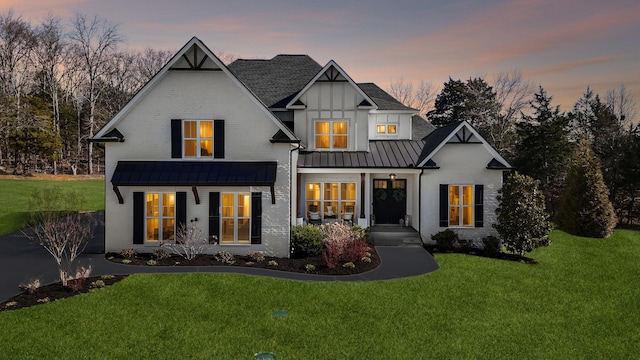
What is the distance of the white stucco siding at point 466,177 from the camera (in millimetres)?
17875

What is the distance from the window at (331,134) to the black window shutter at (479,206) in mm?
7107

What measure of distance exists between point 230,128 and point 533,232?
550 inches

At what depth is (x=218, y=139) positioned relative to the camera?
15.6m

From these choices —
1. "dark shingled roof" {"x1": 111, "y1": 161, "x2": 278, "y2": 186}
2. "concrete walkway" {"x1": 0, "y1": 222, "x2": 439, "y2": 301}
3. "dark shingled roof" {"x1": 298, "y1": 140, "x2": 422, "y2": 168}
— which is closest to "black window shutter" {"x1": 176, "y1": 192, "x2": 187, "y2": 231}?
"dark shingled roof" {"x1": 111, "y1": 161, "x2": 278, "y2": 186}

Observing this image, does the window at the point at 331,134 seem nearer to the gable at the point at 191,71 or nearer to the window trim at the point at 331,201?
the window trim at the point at 331,201

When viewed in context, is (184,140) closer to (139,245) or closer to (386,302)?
(139,245)

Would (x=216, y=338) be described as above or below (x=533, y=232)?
below

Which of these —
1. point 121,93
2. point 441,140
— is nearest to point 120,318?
point 441,140

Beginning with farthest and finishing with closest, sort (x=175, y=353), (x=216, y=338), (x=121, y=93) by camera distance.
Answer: (x=121, y=93) < (x=216, y=338) < (x=175, y=353)

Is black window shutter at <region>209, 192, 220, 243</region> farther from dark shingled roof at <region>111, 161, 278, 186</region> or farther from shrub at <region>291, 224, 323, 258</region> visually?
shrub at <region>291, 224, 323, 258</region>

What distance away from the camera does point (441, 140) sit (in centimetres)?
1809

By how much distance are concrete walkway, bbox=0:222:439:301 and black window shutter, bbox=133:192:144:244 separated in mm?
1426

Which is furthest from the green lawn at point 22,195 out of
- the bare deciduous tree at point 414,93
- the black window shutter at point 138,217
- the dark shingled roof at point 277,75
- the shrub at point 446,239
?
the bare deciduous tree at point 414,93

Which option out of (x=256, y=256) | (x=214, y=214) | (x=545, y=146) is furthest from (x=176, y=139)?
(x=545, y=146)
